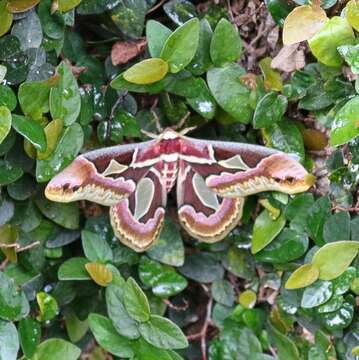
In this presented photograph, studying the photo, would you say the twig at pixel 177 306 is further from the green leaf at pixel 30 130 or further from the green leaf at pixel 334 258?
the green leaf at pixel 30 130

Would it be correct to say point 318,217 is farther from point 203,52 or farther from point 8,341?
point 8,341

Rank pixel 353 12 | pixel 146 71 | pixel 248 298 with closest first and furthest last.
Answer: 1. pixel 353 12
2. pixel 146 71
3. pixel 248 298

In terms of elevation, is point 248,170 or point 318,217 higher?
point 248,170

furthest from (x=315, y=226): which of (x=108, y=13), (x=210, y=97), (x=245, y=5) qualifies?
(x=108, y=13)

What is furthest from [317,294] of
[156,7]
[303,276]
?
[156,7]

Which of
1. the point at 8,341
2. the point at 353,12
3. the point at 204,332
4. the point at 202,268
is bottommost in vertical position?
the point at 204,332

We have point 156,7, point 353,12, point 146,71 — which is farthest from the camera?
point 156,7

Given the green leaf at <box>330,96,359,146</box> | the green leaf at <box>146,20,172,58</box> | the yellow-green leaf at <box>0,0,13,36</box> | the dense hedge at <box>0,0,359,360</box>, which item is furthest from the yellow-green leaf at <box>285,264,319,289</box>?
the yellow-green leaf at <box>0,0,13,36</box>

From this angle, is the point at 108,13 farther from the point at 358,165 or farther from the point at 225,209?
the point at 358,165

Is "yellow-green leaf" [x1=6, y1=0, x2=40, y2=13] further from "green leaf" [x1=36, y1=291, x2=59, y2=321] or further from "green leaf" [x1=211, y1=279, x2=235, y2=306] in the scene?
"green leaf" [x1=211, y1=279, x2=235, y2=306]

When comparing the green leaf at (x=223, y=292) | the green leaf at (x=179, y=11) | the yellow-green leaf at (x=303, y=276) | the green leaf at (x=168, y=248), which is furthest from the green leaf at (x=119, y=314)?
the green leaf at (x=179, y=11)
